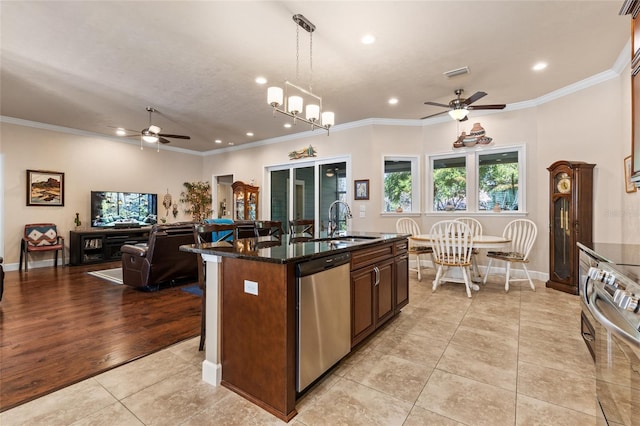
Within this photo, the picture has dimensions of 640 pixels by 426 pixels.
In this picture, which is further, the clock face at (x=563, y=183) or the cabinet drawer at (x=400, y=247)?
the clock face at (x=563, y=183)

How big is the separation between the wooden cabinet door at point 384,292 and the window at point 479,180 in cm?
336

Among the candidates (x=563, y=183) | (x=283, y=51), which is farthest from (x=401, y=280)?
(x=563, y=183)

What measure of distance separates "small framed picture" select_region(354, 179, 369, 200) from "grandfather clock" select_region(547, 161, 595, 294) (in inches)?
114

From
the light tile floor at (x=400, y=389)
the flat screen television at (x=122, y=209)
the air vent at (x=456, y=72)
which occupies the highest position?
the air vent at (x=456, y=72)

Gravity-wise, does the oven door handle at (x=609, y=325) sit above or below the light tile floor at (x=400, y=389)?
above

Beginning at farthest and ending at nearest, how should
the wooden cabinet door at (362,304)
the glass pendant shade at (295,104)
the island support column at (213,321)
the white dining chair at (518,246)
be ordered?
the white dining chair at (518,246)
the glass pendant shade at (295,104)
the wooden cabinet door at (362,304)
the island support column at (213,321)

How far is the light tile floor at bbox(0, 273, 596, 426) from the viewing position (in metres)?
1.67

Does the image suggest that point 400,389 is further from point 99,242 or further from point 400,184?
point 99,242

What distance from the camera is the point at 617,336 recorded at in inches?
41.4

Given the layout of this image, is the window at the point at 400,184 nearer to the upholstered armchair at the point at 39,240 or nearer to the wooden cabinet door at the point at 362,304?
the wooden cabinet door at the point at 362,304

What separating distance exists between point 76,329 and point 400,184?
5.39m

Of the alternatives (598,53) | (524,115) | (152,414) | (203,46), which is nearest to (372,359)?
(152,414)

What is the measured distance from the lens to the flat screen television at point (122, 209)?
6.71 meters

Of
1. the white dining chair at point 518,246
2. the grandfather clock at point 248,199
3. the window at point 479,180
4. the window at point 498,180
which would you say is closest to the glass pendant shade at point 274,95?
the white dining chair at point 518,246
